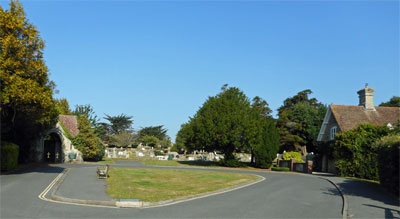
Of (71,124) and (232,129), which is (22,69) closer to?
(71,124)

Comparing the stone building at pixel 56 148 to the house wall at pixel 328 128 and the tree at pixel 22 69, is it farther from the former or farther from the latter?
the house wall at pixel 328 128

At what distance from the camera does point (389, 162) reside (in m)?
16.7

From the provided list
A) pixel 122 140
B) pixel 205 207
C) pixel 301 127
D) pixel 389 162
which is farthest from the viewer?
pixel 122 140

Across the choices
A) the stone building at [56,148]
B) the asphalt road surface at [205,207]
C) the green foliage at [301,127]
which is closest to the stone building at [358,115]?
the asphalt road surface at [205,207]

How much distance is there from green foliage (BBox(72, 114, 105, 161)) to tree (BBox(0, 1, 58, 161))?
16.3 meters

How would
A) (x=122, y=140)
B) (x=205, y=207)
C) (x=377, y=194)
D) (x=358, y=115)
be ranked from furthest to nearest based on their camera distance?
(x=122, y=140)
(x=358, y=115)
(x=377, y=194)
(x=205, y=207)

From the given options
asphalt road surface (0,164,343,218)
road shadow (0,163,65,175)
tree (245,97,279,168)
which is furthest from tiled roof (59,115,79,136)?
asphalt road surface (0,164,343,218)

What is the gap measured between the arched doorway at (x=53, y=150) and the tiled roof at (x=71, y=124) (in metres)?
2.31

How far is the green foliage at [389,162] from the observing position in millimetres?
15930

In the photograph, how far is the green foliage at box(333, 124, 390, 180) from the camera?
2783 cm

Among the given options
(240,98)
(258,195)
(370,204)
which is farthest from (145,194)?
(240,98)

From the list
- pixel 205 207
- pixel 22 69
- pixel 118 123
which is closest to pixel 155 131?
pixel 118 123

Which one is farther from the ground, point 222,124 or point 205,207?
point 222,124

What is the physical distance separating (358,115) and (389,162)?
20.1 metres
